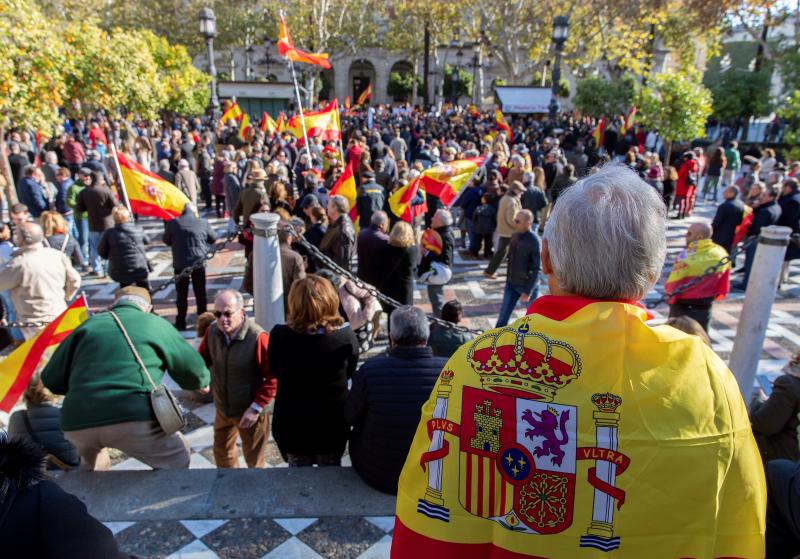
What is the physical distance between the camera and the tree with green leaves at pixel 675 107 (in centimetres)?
1623

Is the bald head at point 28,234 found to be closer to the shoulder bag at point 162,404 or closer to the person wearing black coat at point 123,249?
the person wearing black coat at point 123,249

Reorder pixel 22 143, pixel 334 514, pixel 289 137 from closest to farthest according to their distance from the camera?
1. pixel 334 514
2. pixel 22 143
3. pixel 289 137

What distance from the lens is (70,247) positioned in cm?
782

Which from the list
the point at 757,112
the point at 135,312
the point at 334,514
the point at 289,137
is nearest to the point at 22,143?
the point at 289,137

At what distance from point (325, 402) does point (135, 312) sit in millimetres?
1194

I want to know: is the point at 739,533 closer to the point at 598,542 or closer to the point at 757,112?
the point at 598,542

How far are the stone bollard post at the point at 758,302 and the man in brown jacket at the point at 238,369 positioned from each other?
427cm

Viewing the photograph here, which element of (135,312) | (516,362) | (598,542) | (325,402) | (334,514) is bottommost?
(334,514)

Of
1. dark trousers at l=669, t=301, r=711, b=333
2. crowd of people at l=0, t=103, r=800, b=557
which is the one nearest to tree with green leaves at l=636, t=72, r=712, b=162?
crowd of people at l=0, t=103, r=800, b=557

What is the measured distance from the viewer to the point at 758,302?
5430 mm

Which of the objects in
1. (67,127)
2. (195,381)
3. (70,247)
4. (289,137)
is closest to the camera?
(195,381)

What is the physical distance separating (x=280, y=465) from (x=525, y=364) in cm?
394

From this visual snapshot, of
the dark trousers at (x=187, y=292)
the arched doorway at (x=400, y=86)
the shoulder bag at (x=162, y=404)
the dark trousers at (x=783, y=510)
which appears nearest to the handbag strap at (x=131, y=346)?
the shoulder bag at (x=162, y=404)

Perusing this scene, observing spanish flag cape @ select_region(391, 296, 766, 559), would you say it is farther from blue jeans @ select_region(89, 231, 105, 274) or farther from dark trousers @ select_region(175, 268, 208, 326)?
blue jeans @ select_region(89, 231, 105, 274)
